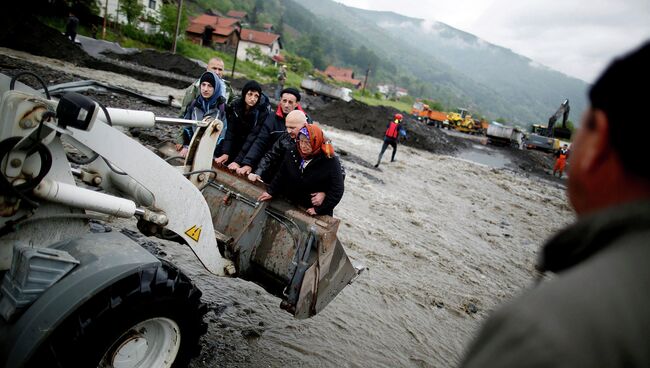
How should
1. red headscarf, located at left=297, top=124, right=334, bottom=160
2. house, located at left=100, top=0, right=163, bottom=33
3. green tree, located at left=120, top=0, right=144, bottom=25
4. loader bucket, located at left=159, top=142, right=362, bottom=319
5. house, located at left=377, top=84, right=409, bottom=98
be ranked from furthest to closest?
house, located at left=377, top=84, right=409, bottom=98, house, located at left=100, top=0, right=163, bottom=33, green tree, located at left=120, top=0, right=144, bottom=25, red headscarf, located at left=297, top=124, right=334, bottom=160, loader bucket, located at left=159, top=142, right=362, bottom=319

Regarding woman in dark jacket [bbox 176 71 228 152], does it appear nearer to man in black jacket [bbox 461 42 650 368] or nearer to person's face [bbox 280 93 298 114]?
person's face [bbox 280 93 298 114]

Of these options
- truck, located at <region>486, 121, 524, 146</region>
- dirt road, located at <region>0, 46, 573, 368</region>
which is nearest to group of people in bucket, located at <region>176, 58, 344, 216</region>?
dirt road, located at <region>0, 46, 573, 368</region>

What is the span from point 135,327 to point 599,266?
237 centimetres

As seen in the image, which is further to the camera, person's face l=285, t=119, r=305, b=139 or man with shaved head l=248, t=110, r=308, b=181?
man with shaved head l=248, t=110, r=308, b=181

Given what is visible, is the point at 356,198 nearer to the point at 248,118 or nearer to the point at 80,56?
the point at 248,118

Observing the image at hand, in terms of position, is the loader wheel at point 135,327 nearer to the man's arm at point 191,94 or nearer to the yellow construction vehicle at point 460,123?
the man's arm at point 191,94

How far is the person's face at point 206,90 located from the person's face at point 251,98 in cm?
49

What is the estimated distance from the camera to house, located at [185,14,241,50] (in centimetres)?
6681

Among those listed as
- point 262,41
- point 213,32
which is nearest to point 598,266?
point 213,32

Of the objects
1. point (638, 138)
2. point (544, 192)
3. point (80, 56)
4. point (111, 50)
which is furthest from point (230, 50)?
point (638, 138)

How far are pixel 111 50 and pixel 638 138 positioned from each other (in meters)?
30.7

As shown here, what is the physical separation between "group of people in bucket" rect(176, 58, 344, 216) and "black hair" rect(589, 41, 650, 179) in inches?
115

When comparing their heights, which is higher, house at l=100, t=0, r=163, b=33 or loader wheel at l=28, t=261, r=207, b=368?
house at l=100, t=0, r=163, b=33

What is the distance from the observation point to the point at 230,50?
231 ft
